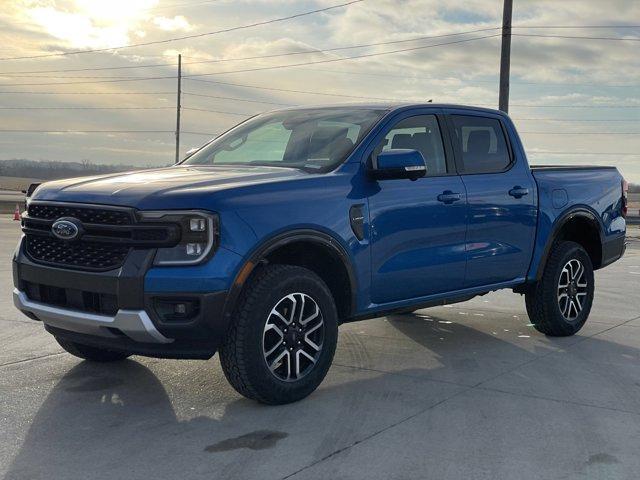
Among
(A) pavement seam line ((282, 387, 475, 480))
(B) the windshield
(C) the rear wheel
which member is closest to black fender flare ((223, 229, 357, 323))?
(B) the windshield

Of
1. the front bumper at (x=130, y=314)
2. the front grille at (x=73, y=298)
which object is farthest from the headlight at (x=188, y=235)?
the front grille at (x=73, y=298)

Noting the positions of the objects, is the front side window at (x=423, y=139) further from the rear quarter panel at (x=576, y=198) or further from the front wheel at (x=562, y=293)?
the front wheel at (x=562, y=293)

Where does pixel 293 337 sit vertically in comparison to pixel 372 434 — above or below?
above

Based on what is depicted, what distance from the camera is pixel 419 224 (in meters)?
5.55

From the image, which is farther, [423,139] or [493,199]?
[493,199]

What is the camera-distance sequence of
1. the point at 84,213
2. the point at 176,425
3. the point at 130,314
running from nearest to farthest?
the point at 130,314, the point at 176,425, the point at 84,213

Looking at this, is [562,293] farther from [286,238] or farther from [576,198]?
[286,238]

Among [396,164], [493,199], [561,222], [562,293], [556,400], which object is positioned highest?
[396,164]

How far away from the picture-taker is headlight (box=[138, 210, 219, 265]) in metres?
4.30

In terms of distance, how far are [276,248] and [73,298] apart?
47.5 inches

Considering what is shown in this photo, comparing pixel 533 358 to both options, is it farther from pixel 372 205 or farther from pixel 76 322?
pixel 76 322

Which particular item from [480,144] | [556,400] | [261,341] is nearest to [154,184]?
[261,341]

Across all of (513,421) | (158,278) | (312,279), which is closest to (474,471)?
(513,421)

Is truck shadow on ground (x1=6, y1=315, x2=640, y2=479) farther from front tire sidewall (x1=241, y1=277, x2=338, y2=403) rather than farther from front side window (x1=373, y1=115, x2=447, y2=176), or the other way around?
front side window (x1=373, y1=115, x2=447, y2=176)
